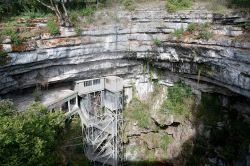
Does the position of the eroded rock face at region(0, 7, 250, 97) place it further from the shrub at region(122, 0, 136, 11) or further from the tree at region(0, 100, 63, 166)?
the tree at region(0, 100, 63, 166)

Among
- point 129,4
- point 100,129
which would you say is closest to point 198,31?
point 129,4

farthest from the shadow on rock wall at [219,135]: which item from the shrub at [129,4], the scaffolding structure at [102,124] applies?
the shrub at [129,4]

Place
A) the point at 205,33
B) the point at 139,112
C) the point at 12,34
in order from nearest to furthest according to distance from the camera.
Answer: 1. the point at 12,34
2. the point at 205,33
3. the point at 139,112

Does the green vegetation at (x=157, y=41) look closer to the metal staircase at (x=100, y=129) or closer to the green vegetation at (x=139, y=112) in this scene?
the metal staircase at (x=100, y=129)

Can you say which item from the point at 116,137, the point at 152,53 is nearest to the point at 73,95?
the point at 116,137

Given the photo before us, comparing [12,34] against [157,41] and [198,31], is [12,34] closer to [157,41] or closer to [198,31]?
[157,41]

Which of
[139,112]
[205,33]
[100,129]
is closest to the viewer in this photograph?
[205,33]

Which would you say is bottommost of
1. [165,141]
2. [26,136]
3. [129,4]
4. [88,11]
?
[165,141]
